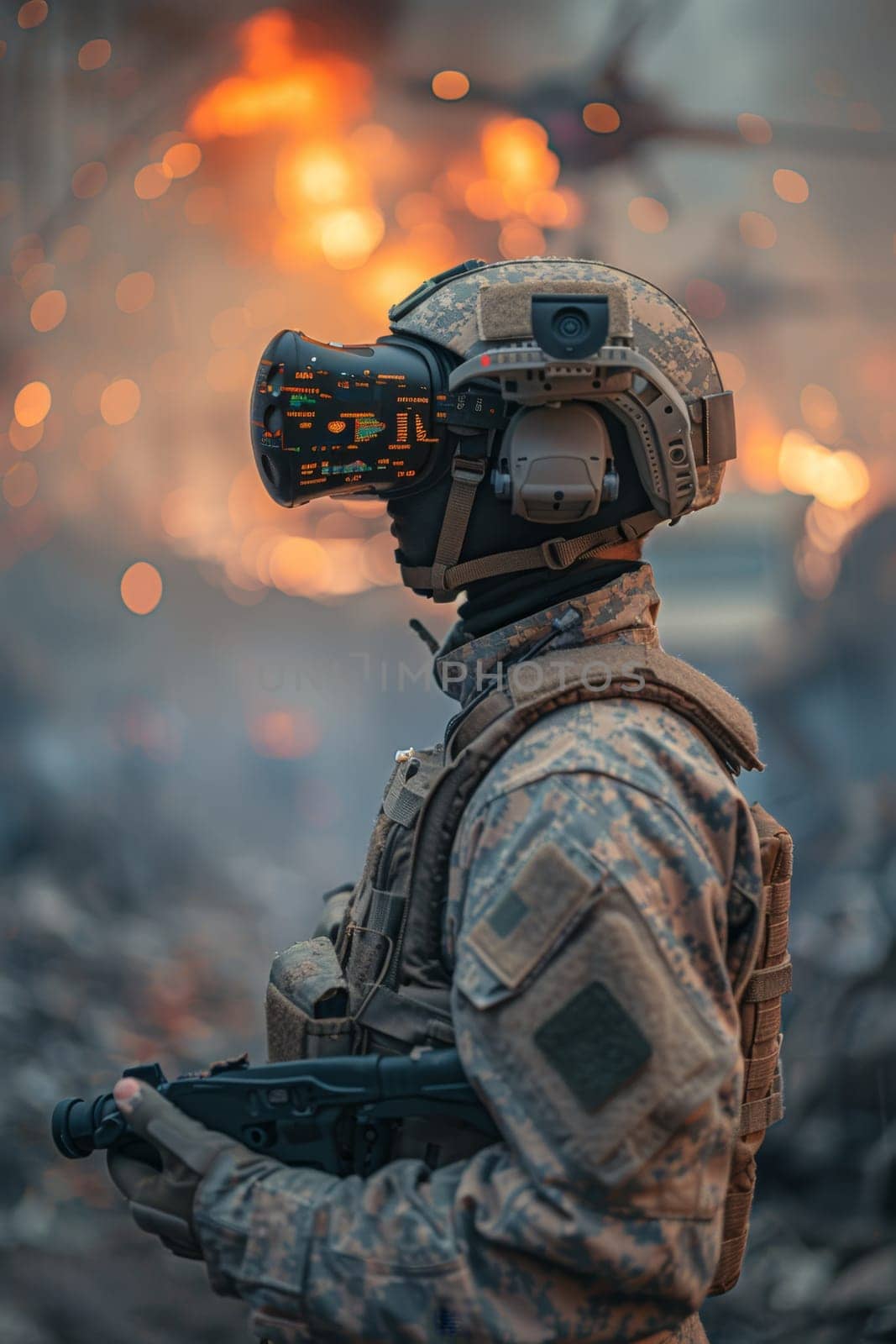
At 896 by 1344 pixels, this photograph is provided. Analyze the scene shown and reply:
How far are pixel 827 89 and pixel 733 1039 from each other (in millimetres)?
3219

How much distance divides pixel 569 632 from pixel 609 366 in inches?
13.4

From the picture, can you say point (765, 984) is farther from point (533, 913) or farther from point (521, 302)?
point (521, 302)

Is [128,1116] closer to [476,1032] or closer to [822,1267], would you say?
[476,1032]

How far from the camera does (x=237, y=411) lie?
379 centimetres

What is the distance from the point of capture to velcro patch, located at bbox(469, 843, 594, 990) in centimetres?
125

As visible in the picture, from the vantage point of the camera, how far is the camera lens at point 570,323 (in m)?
1.50

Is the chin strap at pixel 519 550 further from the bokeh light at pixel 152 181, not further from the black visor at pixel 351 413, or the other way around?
the bokeh light at pixel 152 181

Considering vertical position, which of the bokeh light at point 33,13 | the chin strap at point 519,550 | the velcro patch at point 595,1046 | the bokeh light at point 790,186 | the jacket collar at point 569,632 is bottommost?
the velcro patch at point 595,1046

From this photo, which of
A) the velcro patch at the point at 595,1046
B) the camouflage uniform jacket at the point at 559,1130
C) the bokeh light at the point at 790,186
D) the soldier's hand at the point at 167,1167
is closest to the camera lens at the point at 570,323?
the camouflage uniform jacket at the point at 559,1130

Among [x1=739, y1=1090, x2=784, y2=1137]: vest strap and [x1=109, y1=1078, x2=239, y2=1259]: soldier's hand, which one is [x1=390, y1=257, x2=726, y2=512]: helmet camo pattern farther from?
[x1=109, y1=1078, x2=239, y2=1259]: soldier's hand

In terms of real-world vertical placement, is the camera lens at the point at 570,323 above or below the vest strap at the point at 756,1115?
above

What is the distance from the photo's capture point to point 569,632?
160cm

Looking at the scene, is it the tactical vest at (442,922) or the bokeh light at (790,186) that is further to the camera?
the bokeh light at (790,186)

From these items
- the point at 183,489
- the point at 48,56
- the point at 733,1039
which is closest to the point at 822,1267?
the point at 733,1039
